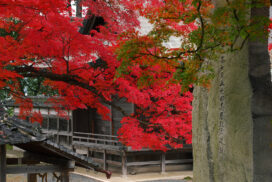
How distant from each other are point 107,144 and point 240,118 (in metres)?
12.7

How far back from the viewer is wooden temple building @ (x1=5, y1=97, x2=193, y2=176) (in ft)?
56.9

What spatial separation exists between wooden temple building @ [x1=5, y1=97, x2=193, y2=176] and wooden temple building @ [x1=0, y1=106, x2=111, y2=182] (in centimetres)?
794

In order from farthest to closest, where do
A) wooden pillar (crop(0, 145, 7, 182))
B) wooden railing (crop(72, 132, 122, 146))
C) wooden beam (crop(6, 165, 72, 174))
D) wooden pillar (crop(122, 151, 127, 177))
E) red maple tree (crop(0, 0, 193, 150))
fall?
wooden railing (crop(72, 132, 122, 146)), wooden pillar (crop(122, 151, 127, 177)), red maple tree (crop(0, 0, 193, 150)), wooden beam (crop(6, 165, 72, 174)), wooden pillar (crop(0, 145, 7, 182))

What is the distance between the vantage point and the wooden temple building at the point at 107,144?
17328 mm

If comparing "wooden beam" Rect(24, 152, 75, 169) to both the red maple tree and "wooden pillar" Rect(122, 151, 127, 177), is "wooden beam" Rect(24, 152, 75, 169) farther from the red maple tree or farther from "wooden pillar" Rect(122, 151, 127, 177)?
"wooden pillar" Rect(122, 151, 127, 177)

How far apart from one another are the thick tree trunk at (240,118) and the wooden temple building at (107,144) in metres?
9.73

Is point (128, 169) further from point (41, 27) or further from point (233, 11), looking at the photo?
point (233, 11)

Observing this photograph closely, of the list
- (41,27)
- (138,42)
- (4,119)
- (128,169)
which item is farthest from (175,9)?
(128,169)

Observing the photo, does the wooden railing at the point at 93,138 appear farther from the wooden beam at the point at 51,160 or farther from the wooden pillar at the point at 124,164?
the wooden beam at the point at 51,160

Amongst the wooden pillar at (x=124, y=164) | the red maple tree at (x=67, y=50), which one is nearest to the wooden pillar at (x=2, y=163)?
the red maple tree at (x=67, y=50)

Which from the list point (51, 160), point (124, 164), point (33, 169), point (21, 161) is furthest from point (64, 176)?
point (124, 164)

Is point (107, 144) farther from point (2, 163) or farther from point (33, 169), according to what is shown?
point (2, 163)

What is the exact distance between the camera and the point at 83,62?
37.4ft

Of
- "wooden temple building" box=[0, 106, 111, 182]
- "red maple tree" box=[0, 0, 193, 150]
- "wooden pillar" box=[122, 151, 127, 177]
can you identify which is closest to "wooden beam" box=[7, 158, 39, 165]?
"wooden temple building" box=[0, 106, 111, 182]
